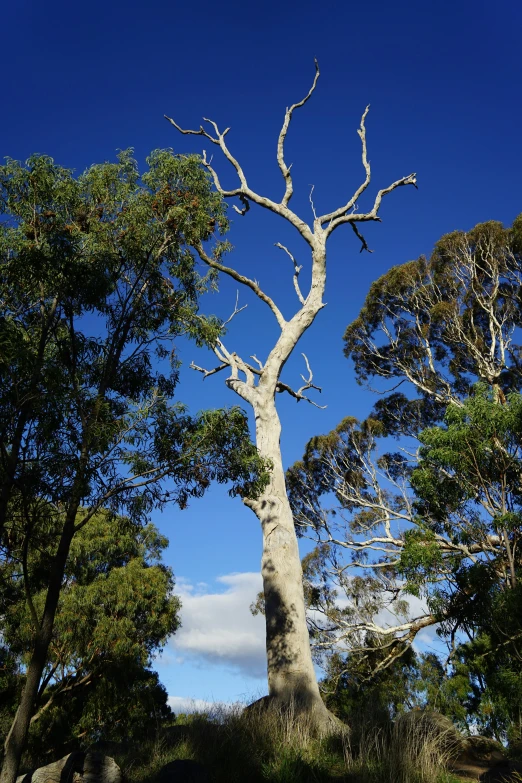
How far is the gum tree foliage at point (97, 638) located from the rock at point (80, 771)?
10087mm

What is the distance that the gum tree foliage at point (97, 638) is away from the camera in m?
15.7

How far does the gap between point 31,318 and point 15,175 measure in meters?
1.79

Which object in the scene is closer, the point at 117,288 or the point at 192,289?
the point at 117,288

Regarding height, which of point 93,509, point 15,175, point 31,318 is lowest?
point 93,509

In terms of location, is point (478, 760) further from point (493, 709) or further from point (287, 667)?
point (493, 709)

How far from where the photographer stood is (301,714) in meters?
6.99

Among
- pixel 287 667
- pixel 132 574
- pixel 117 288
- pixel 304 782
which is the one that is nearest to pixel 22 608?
pixel 132 574

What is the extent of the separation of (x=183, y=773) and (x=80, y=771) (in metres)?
1.02

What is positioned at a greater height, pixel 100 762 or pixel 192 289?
pixel 192 289

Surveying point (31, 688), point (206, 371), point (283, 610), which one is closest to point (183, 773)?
point (31, 688)

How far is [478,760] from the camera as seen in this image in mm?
5746

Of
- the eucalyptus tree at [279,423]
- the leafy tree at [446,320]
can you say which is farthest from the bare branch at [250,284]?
the leafy tree at [446,320]

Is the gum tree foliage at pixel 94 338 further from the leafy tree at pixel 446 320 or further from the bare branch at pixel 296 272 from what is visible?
the leafy tree at pixel 446 320

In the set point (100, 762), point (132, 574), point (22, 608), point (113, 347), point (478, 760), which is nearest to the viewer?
point (100, 762)
